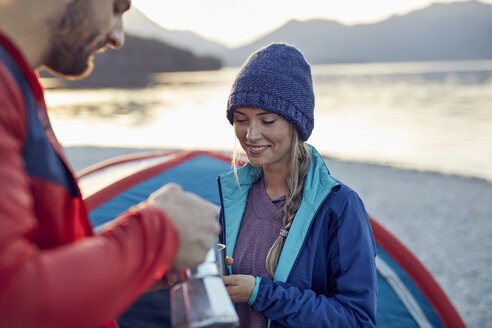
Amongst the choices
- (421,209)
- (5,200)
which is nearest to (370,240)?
(5,200)

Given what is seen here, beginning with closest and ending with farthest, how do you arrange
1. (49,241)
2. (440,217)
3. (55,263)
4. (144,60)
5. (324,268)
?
(55,263), (49,241), (324,268), (440,217), (144,60)

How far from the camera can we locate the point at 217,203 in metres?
3.05

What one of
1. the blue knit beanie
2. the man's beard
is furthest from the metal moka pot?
the blue knit beanie

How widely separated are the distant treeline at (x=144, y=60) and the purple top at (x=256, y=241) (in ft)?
187

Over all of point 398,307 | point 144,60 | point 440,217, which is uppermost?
point 144,60

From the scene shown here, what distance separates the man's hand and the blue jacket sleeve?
0.81 m

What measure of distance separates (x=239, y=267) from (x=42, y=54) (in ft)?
4.26

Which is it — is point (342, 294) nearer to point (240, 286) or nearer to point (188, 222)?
point (240, 286)

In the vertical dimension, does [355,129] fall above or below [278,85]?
below

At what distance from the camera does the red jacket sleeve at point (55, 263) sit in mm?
608

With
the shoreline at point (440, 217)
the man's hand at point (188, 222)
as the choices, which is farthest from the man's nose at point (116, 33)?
the shoreline at point (440, 217)

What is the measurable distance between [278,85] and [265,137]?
25cm

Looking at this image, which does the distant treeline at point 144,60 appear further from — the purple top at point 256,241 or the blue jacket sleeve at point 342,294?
the blue jacket sleeve at point 342,294

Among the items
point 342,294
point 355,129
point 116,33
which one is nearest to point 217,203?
point 342,294
